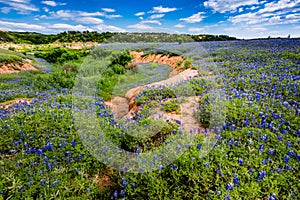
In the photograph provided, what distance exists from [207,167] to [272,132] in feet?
6.06

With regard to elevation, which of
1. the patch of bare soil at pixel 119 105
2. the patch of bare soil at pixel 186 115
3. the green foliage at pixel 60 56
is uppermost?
the patch of bare soil at pixel 186 115

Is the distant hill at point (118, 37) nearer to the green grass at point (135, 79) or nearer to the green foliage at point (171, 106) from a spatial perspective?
the green grass at point (135, 79)

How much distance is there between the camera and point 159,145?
3.95 m

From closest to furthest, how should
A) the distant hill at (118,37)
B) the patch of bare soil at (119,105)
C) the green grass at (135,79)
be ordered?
the patch of bare soil at (119,105), the green grass at (135,79), the distant hill at (118,37)

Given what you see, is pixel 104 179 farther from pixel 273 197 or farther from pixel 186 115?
pixel 186 115

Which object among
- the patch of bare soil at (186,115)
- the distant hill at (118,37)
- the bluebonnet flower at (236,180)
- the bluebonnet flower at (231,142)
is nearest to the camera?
the bluebonnet flower at (236,180)

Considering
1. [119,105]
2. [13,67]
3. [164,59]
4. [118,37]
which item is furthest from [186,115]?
[118,37]

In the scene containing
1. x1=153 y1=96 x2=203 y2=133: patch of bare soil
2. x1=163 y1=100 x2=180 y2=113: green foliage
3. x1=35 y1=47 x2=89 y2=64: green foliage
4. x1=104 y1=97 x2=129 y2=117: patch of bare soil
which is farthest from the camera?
x1=35 y1=47 x2=89 y2=64: green foliage

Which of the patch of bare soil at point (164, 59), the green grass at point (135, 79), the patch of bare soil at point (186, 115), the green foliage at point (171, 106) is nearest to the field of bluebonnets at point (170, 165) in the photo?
the patch of bare soil at point (186, 115)

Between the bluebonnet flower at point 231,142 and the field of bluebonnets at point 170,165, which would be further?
the bluebonnet flower at point 231,142

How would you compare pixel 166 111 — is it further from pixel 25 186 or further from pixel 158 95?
pixel 25 186

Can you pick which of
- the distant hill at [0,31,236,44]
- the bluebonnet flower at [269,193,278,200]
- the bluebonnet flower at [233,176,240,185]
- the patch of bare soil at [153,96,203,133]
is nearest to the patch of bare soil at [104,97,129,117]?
the patch of bare soil at [153,96,203,133]

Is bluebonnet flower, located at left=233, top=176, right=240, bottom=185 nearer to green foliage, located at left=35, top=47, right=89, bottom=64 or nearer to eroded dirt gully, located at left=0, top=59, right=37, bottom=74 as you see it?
eroded dirt gully, located at left=0, top=59, right=37, bottom=74

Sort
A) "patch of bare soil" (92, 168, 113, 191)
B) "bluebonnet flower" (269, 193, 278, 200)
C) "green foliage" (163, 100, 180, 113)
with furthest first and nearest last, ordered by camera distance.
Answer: "green foliage" (163, 100, 180, 113) → "patch of bare soil" (92, 168, 113, 191) → "bluebonnet flower" (269, 193, 278, 200)
